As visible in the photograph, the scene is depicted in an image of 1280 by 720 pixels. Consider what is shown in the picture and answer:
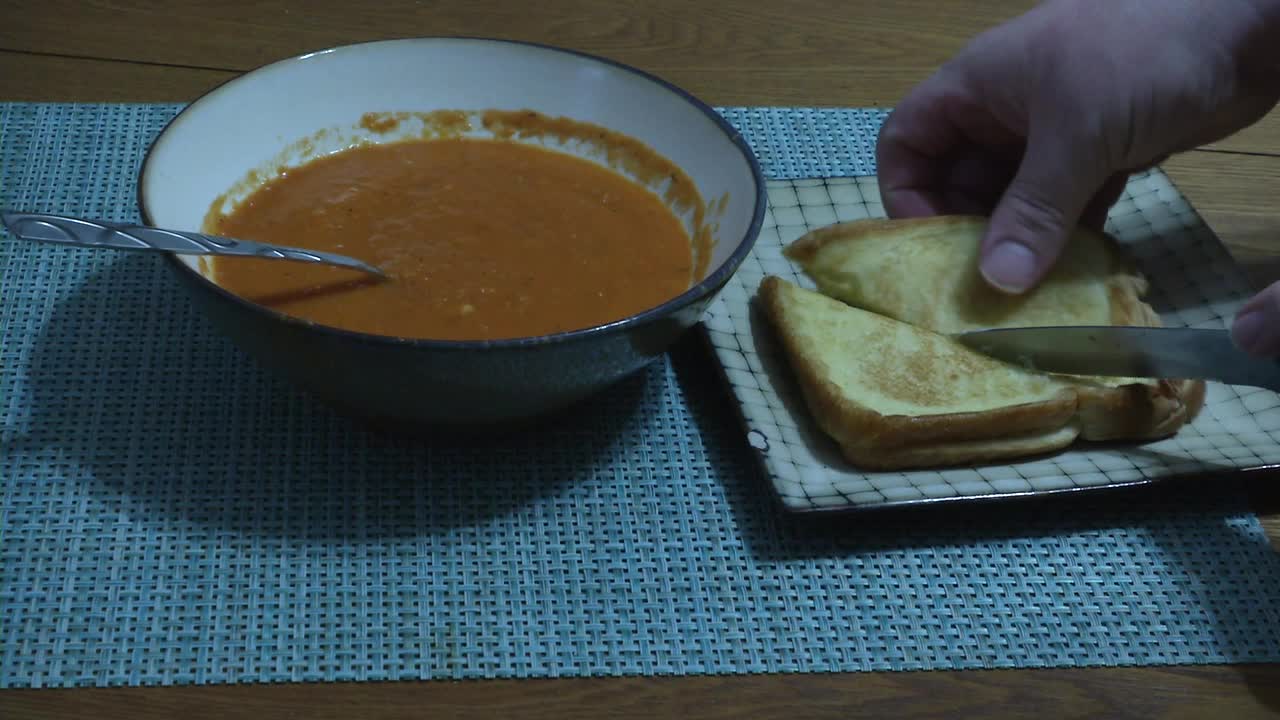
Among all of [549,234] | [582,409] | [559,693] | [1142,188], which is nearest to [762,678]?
[559,693]

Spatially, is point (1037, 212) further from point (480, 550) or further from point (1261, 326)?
point (480, 550)

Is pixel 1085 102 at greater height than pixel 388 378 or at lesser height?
greater

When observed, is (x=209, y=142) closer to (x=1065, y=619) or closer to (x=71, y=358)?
(x=71, y=358)

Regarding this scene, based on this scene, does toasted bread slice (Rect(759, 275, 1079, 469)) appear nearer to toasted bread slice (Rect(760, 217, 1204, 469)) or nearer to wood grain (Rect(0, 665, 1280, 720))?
toasted bread slice (Rect(760, 217, 1204, 469))

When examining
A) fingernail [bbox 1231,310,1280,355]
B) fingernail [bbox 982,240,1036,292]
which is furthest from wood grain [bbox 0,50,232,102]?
fingernail [bbox 1231,310,1280,355]

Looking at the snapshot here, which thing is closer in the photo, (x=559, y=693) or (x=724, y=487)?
(x=559, y=693)

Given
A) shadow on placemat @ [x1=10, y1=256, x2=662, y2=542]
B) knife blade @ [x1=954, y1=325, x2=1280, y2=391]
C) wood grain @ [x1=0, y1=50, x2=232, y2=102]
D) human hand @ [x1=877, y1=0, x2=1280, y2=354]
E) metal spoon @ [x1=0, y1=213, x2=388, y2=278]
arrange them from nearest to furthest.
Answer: metal spoon @ [x1=0, y1=213, x2=388, y2=278] → shadow on placemat @ [x1=10, y1=256, x2=662, y2=542] → knife blade @ [x1=954, y1=325, x2=1280, y2=391] → human hand @ [x1=877, y1=0, x2=1280, y2=354] → wood grain @ [x1=0, y1=50, x2=232, y2=102]

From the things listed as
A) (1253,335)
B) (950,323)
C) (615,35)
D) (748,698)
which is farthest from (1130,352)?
(615,35)
